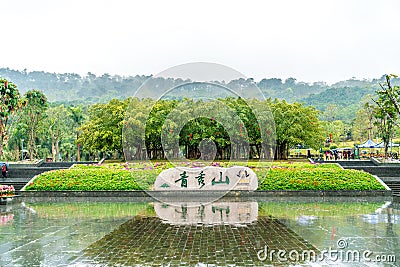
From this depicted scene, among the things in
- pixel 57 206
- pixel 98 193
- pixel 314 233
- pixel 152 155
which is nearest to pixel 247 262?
pixel 314 233

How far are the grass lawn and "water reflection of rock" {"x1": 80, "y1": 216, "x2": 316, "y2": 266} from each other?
7088 mm

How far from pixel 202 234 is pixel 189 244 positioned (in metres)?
1.08

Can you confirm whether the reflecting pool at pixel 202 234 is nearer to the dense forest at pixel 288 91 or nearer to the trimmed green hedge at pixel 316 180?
the trimmed green hedge at pixel 316 180

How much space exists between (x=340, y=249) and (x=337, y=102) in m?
82.1

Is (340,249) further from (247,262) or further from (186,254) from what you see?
(186,254)

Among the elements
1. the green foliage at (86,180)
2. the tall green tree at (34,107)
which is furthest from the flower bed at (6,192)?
the tall green tree at (34,107)

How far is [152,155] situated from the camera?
26250 mm

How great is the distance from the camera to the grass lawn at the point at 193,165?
1812cm

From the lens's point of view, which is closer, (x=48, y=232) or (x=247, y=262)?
(x=247, y=262)

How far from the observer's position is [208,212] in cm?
1337

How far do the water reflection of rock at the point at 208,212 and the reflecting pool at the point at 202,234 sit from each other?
27mm

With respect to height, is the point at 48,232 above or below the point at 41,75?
below

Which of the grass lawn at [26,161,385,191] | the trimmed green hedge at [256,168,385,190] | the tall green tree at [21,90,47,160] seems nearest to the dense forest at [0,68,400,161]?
the tall green tree at [21,90,47,160]

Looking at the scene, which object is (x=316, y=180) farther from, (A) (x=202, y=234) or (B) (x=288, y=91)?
(B) (x=288, y=91)
